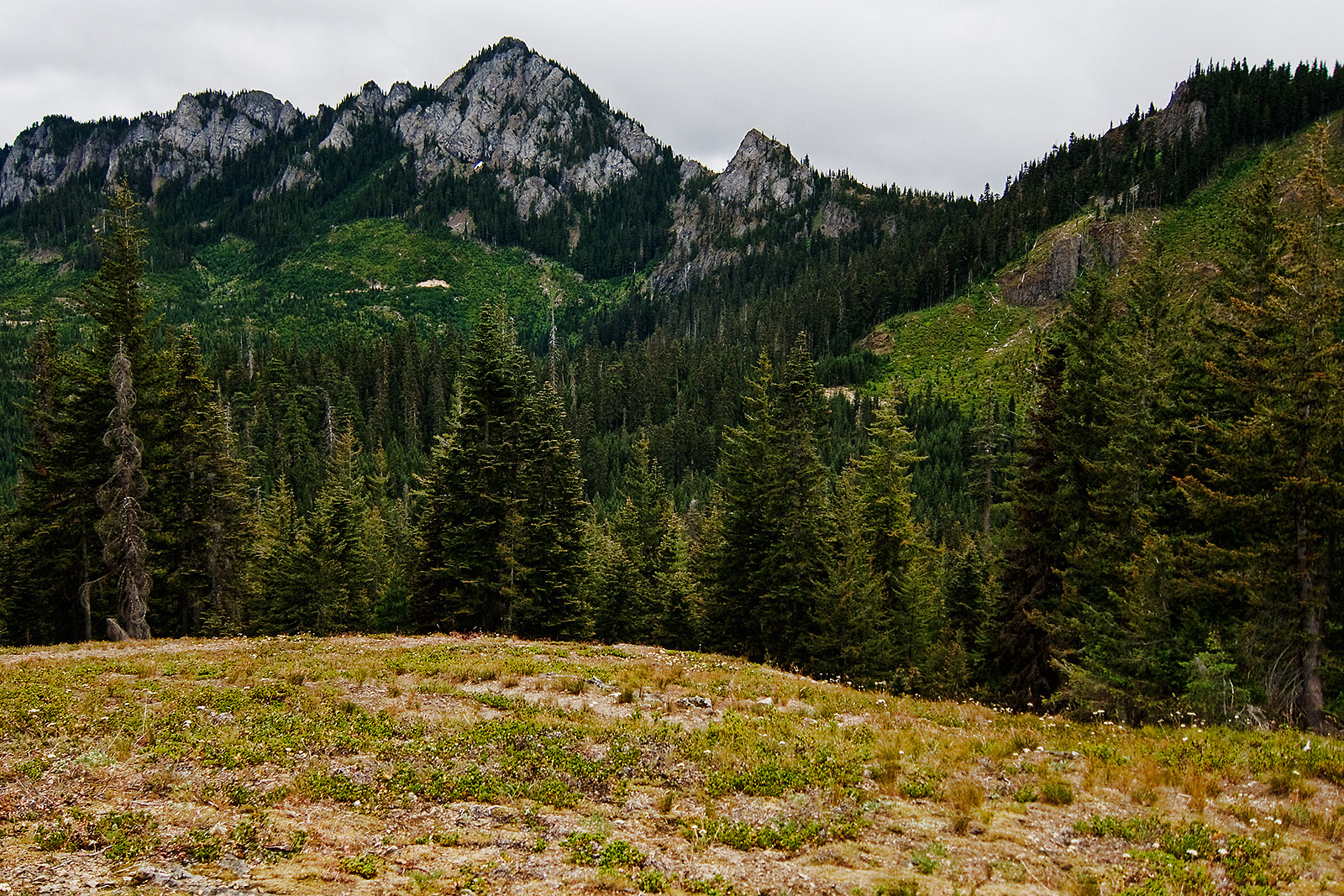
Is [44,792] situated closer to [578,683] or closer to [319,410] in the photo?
[578,683]

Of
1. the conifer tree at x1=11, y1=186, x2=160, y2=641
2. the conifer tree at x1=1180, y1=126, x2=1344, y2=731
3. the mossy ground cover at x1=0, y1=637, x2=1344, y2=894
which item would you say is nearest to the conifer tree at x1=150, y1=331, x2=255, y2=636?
the conifer tree at x1=11, y1=186, x2=160, y2=641

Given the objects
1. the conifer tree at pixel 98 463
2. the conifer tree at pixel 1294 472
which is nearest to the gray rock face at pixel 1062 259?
the conifer tree at pixel 1294 472

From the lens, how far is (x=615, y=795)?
9609mm

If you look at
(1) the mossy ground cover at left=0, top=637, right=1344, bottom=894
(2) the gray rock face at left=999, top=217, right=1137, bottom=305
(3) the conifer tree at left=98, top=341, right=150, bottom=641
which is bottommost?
(1) the mossy ground cover at left=0, top=637, right=1344, bottom=894

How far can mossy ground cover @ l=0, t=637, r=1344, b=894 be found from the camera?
23.6ft

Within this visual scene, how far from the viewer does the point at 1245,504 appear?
53.1 ft

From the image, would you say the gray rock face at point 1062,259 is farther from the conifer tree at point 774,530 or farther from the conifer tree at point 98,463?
the conifer tree at point 98,463

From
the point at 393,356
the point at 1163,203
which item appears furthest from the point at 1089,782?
the point at 1163,203

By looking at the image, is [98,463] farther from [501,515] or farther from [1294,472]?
[1294,472]

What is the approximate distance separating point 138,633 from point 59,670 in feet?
37.3

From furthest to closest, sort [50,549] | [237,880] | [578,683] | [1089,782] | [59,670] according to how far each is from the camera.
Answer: [50,549]
[578,683]
[59,670]
[1089,782]
[237,880]

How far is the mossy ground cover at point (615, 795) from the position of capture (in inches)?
283

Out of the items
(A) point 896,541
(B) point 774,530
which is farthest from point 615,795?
(A) point 896,541

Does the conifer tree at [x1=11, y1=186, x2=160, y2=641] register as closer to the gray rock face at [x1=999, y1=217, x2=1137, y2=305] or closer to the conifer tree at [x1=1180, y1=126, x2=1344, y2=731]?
the conifer tree at [x1=1180, y1=126, x2=1344, y2=731]
